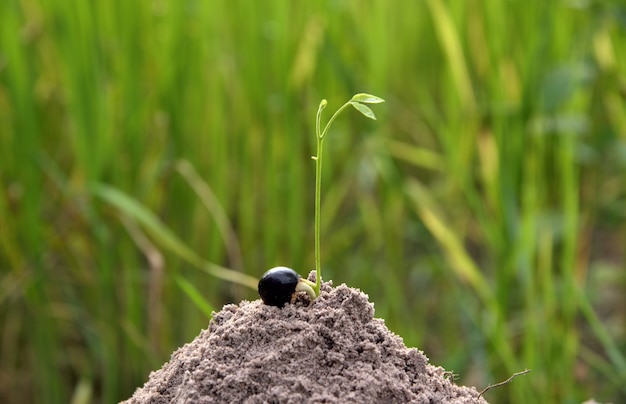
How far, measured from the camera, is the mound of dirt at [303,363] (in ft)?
3.14

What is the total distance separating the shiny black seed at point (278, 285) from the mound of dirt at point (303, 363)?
12 millimetres

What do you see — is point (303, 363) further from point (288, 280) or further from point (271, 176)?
point (271, 176)

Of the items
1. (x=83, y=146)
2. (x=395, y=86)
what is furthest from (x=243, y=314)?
(x=395, y=86)

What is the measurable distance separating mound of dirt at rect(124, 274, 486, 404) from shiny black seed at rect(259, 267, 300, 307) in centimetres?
1

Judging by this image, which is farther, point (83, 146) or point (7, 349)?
point (7, 349)

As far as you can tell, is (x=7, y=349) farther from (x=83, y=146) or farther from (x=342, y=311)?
(x=342, y=311)

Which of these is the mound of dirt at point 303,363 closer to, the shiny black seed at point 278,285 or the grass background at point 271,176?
the shiny black seed at point 278,285

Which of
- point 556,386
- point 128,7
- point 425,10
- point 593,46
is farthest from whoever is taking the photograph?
point 425,10

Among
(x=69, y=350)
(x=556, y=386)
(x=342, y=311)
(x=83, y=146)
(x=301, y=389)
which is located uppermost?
(x=83, y=146)

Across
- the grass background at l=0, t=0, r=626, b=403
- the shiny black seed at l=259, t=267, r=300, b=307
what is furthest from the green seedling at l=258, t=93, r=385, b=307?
the grass background at l=0, t=0, r=626, b=403

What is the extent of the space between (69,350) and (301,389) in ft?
6.67

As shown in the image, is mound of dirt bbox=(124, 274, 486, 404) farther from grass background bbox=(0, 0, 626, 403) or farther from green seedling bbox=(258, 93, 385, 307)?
grass background bbox=(0, 0, 626, 403)

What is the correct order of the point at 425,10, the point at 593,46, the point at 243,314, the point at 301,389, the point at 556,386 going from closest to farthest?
the point at 301,389, the point at 243,314, the point at 556,386, the point at 593,46, the point at 425,10

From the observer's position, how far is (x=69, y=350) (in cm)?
283
